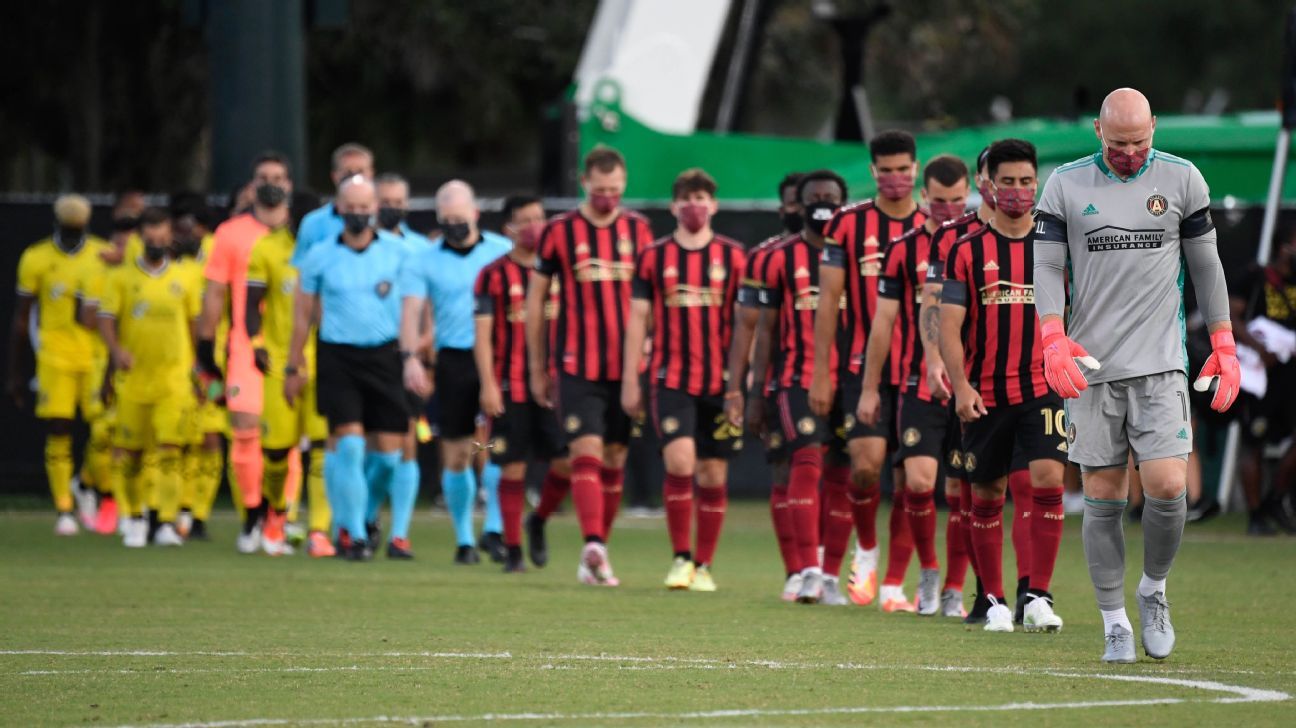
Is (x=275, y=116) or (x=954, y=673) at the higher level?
(x=275, y=116)

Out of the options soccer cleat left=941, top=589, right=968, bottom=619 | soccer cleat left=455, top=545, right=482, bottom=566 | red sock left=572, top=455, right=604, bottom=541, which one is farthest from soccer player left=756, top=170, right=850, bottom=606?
soccer cleat left=455, top=545, right=482, bottom=566

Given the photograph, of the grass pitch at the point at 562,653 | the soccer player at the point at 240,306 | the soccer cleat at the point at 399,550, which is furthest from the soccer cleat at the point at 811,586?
the soccer player at the point at 240,306

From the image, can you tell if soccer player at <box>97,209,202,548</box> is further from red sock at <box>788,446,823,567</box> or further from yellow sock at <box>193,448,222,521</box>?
red sock at <box>788,446,823,567</box>

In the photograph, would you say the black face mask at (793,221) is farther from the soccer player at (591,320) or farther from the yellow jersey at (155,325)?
the yellow jersey at (155,325)

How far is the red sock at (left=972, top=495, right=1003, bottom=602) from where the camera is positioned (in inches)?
430

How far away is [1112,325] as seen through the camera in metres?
9.20

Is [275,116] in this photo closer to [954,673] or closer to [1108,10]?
[954,673]

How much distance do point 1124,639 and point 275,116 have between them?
1317cm

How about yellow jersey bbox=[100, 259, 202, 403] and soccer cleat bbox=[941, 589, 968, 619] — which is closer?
soccer cleat bbox=[941, 589, 968, 619]

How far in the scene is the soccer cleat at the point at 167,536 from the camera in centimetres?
1659

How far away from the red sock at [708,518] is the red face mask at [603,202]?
162cm

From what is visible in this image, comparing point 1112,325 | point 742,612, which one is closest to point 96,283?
point 742,612

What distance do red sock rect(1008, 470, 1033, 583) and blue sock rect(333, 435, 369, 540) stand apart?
506 cm

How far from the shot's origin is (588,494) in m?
13.4
